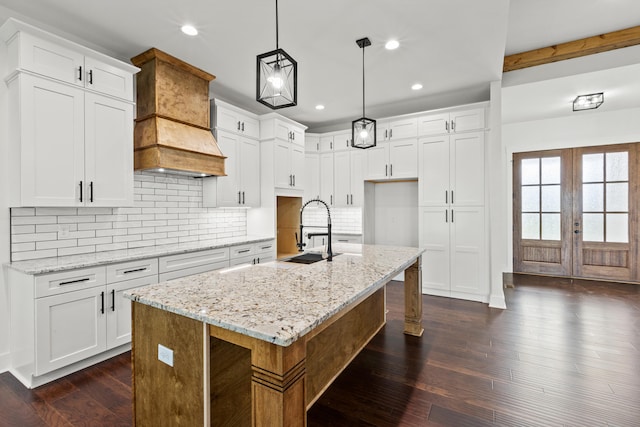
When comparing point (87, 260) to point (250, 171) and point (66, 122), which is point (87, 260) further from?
point (250, 171)

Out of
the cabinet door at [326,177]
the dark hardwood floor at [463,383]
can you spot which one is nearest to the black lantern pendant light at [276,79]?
the dark hardwood floor at [463,383]

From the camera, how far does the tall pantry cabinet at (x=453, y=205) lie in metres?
4.42

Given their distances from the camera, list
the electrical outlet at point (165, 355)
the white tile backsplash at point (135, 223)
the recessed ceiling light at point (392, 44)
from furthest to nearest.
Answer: the recessed ceiling light at point (392, 44) < the white tile backsplash at point (135, 223) < the electrical outlet at point (165, 355)

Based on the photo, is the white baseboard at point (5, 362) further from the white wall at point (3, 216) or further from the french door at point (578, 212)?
the french door at point (578, 212)

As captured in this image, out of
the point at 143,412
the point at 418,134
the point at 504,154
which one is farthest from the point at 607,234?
the point at 143,412

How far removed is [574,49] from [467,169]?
1.73 m

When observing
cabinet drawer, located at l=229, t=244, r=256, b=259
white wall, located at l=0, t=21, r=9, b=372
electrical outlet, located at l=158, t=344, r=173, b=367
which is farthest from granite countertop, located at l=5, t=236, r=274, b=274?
electrical outlet, located at l=158, t=344, r=173, b=367

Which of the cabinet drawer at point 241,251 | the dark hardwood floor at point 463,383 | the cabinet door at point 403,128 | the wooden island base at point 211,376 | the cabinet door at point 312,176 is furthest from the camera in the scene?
the cabinet door at point 312,176

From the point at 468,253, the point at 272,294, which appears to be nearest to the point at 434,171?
the point at 468,253

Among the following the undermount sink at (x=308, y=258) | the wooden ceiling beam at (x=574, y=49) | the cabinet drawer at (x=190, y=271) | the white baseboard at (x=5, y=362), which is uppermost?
the wooden ceiling beam at (x=574, y=49)

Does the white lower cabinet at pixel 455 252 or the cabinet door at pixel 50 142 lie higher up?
the cabinet door at pixel 50 142

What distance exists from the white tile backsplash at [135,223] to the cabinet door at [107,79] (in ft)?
2.84

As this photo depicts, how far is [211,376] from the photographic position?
1.47 m

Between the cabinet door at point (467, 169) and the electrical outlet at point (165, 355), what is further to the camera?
the cabinet door at point (467, 169)
